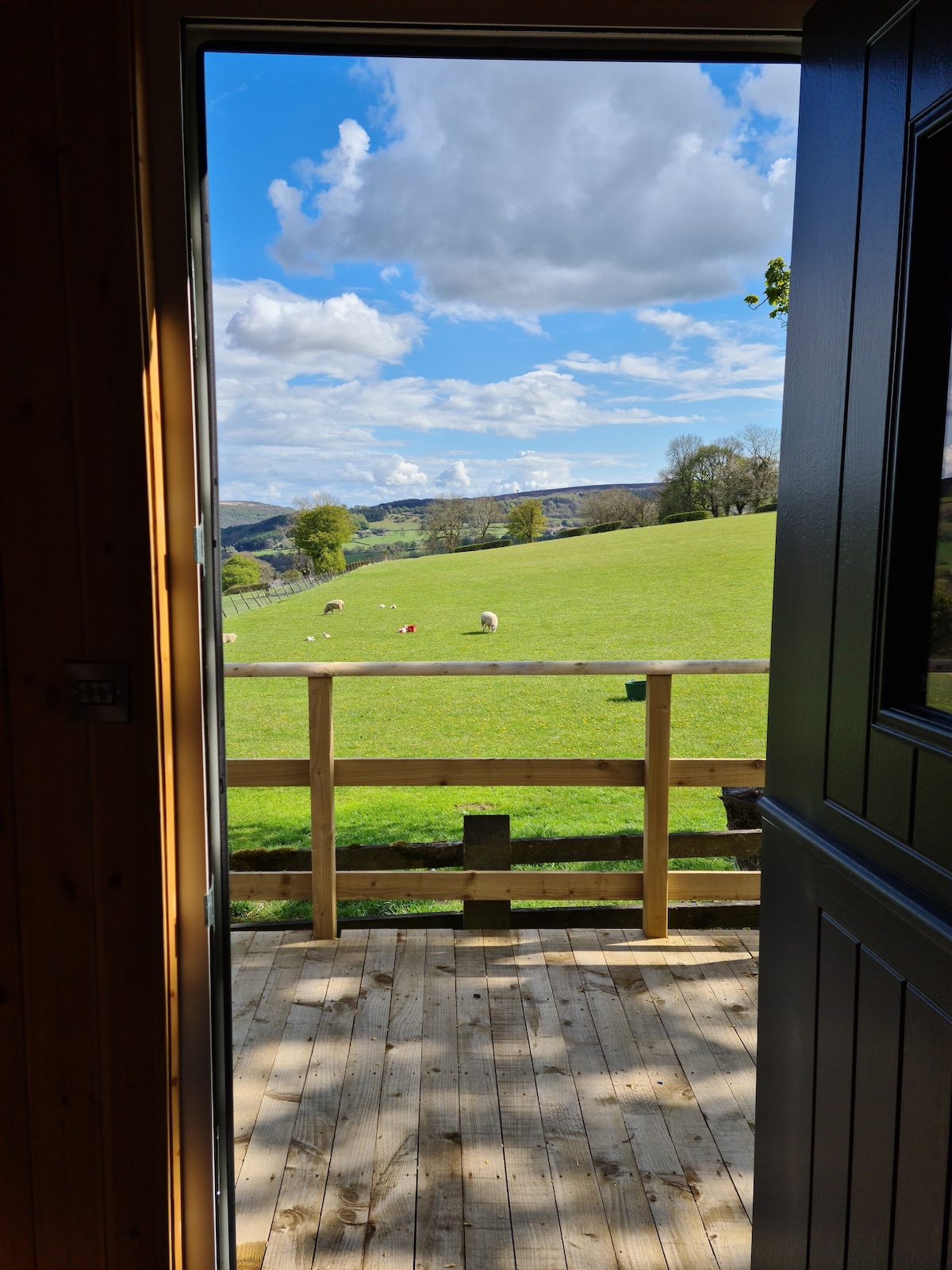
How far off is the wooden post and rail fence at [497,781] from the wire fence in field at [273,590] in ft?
15.0

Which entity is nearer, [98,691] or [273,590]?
[98,691]

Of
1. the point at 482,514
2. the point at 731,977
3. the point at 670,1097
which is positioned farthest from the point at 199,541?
the point at 482,514

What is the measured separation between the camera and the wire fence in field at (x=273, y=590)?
27.2ft

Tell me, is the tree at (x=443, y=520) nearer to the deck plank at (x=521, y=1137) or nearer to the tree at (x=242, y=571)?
the tree at (x=242, y=571)

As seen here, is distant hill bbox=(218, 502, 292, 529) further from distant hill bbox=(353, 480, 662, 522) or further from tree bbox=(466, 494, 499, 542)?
tree bbox=(466, 494, 499, 542)

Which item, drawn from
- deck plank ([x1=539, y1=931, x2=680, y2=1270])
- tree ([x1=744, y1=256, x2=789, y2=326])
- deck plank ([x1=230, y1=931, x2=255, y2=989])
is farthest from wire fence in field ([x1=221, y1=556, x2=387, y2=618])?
deck plank ([x1=539, y1=931, x2=680, y2=1270])

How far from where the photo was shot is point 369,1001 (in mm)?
2547

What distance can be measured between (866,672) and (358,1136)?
159 cm

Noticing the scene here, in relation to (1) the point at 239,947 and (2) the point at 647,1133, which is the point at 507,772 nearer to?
(1) the point at 239,947

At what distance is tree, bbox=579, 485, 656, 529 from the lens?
1112 centimetres

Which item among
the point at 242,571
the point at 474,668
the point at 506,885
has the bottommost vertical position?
the point at 506,885

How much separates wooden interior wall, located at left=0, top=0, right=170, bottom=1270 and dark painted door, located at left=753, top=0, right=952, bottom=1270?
92 cm

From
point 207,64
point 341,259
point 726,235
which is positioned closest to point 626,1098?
point 207,64

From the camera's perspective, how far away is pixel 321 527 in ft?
31.1
